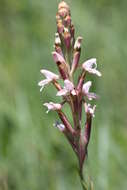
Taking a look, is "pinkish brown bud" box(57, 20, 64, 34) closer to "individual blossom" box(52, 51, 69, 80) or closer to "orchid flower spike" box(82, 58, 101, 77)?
"individual blossom" box(52, 51, 69, 80)

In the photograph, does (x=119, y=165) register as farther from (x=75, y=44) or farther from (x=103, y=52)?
(x=103, y=52)

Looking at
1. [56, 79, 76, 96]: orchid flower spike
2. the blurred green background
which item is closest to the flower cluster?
[56, 79, 76, 96]: orchid flower spike

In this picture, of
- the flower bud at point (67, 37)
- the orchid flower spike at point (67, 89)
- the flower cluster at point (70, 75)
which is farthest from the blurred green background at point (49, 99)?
the flower bud at point (67, 37)

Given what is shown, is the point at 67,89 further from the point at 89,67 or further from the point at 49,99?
the point at 49,99

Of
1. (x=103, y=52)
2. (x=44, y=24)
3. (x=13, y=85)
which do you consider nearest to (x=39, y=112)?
(x=13, y=85)

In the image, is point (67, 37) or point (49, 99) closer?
point (67, 37)

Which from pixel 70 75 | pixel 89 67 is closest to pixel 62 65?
pixel 70 75

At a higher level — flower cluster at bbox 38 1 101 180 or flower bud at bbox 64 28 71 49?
flower bud at bbox 64 28 71 49

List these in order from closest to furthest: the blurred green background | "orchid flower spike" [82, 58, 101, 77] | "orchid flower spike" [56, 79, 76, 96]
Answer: "orchid flower spike" [56, 79, 76, 96]
"orchid flower spike" [82, 58, 101, 77]
the blurred green background

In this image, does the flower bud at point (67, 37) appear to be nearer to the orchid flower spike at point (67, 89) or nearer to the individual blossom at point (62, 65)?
the individual blossom at point (62, 65)
